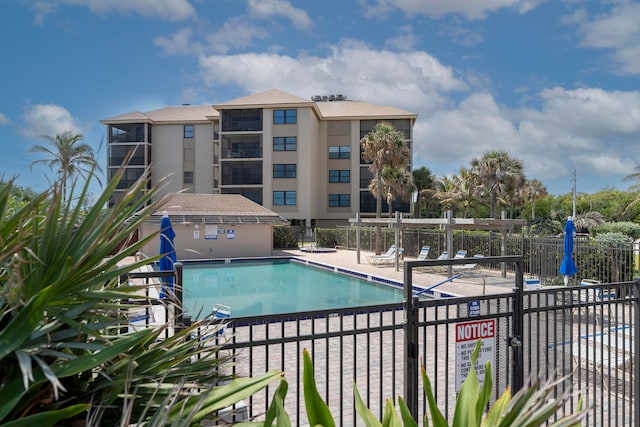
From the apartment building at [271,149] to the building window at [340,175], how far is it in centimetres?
10

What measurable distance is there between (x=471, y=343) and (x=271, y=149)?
42.1m

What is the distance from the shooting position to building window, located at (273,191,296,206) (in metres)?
45.2

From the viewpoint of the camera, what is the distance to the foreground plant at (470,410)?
5.68 feet

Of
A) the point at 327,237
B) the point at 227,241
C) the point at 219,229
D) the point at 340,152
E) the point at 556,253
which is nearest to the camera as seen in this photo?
the point at 556,253

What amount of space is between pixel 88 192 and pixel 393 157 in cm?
3323

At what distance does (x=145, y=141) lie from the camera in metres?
50.7

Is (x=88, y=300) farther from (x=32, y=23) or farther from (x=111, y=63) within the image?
(x=32, y=23)

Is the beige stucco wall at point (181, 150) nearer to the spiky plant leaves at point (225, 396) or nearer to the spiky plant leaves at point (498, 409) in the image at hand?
the spiky plant leaves at point (225, 396)

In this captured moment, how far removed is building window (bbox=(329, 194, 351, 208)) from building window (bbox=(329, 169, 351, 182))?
1.66 meters

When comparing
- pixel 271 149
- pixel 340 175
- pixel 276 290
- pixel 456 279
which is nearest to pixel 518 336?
pixel 276 290

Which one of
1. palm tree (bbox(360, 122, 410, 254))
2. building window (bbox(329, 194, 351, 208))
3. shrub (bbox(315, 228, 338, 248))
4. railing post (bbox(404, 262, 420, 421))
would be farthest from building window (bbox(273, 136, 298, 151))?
railing post (bbox(404, 262, 420, 421))

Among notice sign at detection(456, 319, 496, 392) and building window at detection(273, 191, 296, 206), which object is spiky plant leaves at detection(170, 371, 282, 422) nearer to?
notice sign at detection(456, 319, 496, 392)

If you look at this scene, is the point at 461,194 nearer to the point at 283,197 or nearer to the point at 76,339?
the point at 283,197

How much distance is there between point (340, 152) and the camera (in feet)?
161
